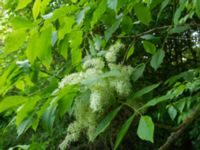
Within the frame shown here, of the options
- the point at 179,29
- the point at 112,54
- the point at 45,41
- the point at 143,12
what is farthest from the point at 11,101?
the point at 179,29

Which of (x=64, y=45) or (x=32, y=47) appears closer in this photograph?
(x=32, y=47)

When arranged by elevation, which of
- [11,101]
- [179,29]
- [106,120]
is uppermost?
[11,101]

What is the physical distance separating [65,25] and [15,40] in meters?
0.12

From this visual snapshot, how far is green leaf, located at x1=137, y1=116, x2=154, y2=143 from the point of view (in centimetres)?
68

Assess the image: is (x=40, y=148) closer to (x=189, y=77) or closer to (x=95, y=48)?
(x=95, y=48)

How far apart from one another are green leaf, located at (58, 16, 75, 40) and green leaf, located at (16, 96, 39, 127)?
7.0 inches

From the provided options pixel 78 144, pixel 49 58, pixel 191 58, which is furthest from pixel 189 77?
pixel 191 58

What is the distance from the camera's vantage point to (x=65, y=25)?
84 cm

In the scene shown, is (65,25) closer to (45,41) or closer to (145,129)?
(45,41)

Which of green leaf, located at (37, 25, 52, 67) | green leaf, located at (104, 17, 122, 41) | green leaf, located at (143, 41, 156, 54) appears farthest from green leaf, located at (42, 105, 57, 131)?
green leaf, located at (143, 41, 156, 54)

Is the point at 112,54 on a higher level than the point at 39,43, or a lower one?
lower

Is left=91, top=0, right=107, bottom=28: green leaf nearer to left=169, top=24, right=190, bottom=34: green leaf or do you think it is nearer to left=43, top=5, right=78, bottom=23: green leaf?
left=43, top=5, right=78, bottom=23: green leaf

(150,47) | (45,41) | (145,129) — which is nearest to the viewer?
(145,129)

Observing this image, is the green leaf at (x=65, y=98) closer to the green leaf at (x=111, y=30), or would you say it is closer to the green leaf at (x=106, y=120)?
the green leaf at (x=106, y=120)
